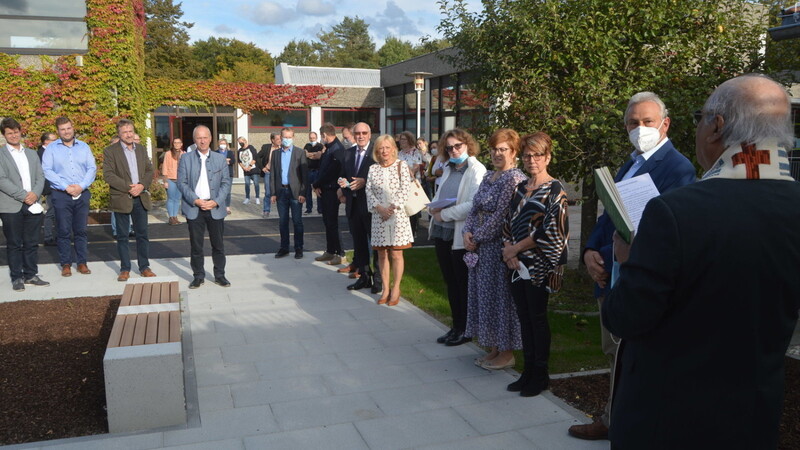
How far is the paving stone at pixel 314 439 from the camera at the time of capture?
3.88m

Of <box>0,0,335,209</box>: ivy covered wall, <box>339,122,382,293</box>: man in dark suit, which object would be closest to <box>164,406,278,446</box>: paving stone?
<box>339,122,382,293</box>: man in dark suit

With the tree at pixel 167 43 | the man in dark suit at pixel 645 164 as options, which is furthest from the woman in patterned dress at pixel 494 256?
the tree at pixel 167 43

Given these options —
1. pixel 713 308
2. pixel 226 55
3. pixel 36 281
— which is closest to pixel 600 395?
pixel 713 308

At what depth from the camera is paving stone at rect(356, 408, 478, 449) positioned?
3.94 metres

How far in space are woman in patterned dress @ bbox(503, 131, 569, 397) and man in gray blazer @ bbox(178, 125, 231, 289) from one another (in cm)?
472

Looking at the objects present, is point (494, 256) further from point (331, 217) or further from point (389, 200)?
point (331, 217)

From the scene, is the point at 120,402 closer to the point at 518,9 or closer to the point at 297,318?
the point at 297,318

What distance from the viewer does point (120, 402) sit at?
4.07 meters

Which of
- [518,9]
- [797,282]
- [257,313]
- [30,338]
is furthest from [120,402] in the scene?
[518,9]

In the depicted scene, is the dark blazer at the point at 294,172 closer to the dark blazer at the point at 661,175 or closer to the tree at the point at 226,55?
the dark blazer at the point at 661,175

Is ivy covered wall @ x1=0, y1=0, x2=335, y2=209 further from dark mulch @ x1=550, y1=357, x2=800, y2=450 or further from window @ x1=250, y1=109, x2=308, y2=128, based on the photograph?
dark mulch @ x1=550, y1=357, x2=800, y2=450

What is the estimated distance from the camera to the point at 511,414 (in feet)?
14.3

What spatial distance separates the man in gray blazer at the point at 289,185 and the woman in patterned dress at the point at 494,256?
5.21m

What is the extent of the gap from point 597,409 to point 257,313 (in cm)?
394
